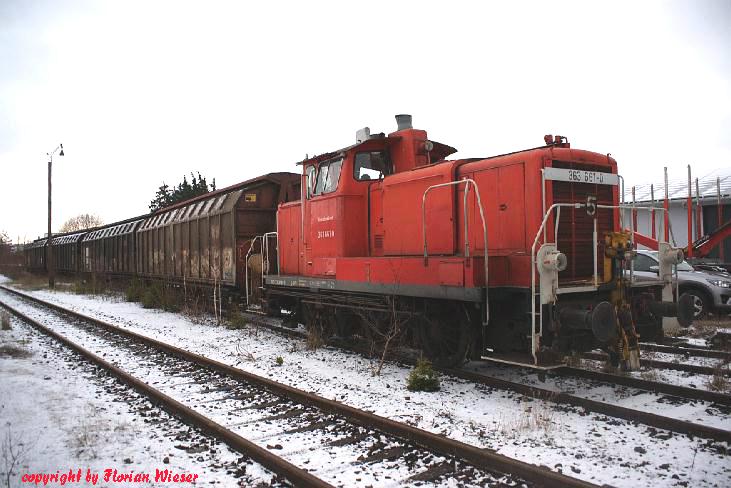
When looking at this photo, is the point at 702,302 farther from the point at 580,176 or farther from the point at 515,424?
the point at 515,424

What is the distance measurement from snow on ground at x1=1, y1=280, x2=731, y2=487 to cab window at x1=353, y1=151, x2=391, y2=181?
2.96 m

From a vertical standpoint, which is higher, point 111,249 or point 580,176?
point 580,176

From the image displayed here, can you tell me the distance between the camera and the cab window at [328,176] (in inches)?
354

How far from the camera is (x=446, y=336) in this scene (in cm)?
720

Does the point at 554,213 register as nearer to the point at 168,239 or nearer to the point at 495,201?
the point at 495,201

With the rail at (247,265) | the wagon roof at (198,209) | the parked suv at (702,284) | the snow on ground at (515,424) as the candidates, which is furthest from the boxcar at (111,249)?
the parked suv at (702,284)

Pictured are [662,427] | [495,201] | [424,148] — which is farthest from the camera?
[424,148]

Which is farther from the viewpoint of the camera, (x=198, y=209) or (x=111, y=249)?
(x=111, y=249)

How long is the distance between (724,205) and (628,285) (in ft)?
54.7

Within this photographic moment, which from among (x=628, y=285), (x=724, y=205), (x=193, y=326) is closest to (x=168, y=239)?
Answer: (x=193, y=326)

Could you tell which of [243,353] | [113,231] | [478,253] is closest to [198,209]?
[243,353]

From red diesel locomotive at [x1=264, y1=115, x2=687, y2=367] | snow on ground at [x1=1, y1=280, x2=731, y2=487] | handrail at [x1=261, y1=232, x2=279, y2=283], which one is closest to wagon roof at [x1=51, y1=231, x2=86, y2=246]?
handrail at [x1=261, y1=232, x2=279, y2=283]

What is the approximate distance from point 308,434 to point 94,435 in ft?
6.43

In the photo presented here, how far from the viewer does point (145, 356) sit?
8859 mm
